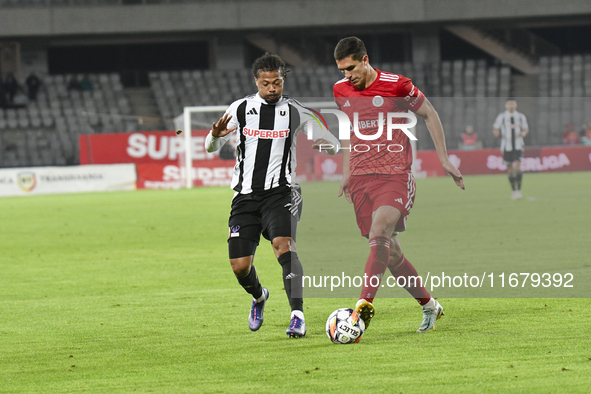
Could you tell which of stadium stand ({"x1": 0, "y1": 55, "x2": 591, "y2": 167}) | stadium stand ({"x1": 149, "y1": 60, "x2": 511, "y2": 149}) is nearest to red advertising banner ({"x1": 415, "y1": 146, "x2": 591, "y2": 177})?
stadium stand ({"x1": 0, "y1": 55, "x2": 591, "y2": 167})

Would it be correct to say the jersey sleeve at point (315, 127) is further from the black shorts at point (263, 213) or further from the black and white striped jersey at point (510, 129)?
the black and white striped jersey at point (510, 129)

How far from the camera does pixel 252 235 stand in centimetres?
503

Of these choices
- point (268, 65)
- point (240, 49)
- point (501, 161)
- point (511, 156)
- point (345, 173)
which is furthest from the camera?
point (240, 49)

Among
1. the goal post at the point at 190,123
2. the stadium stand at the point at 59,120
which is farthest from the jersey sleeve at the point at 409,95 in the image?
the stadium stand at the point at 59,120

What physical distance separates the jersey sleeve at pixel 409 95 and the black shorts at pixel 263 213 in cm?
90

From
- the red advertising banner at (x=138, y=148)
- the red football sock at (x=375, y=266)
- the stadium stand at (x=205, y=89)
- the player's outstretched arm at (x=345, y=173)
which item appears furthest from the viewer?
the stadium stand at (x=205, y=89)

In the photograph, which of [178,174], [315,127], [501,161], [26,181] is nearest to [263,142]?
[315,127]

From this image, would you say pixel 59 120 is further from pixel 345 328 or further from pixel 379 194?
pixel 345 328

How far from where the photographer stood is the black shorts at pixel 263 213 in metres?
4.95

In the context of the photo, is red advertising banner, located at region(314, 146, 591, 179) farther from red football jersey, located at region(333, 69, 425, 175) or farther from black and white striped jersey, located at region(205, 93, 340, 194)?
black and white striped jersey, located at region(205, 93, 340, 194)

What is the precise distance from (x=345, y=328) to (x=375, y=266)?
443 mm

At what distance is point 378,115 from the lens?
4.97 m

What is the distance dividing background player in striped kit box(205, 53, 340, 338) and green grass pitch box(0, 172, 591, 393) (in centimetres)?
41

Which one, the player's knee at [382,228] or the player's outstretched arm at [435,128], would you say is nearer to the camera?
the player's knee at [382,228]
